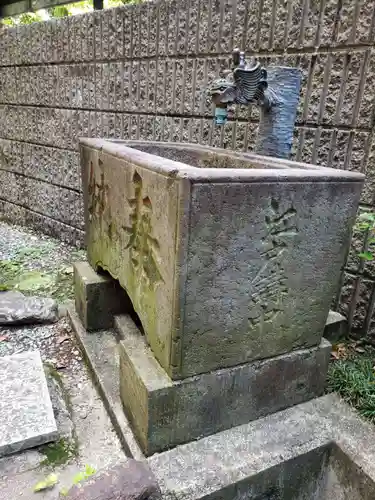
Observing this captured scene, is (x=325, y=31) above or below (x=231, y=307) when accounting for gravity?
above

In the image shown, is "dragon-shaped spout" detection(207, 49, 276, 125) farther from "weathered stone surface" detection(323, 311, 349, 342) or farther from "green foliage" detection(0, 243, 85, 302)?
"green foliage" detection(0, 243, 85, 302)

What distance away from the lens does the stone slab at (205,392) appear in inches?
72.3

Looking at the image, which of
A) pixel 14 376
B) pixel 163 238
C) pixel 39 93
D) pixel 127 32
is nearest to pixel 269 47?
pixel 127 32

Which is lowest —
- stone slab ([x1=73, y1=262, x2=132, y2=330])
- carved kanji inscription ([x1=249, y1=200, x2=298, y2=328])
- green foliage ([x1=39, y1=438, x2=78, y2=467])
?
green foliage ([x1=39, y1=438, x2=78, y2=467])

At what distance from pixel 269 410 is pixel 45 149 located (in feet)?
14.8

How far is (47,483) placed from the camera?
1759 millimetres

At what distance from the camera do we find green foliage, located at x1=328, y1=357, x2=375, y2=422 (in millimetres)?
2174

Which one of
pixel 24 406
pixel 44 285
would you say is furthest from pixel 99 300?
pixel 44 285

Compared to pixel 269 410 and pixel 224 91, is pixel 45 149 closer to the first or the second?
pixel 224 91

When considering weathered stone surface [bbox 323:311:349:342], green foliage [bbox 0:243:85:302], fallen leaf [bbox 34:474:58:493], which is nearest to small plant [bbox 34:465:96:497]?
fallen leaf [bbox 34:474:58:493]

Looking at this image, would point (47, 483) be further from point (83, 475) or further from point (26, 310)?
point (26, 310)

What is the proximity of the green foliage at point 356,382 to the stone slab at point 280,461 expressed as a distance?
0.24 feet

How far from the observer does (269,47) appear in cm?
294

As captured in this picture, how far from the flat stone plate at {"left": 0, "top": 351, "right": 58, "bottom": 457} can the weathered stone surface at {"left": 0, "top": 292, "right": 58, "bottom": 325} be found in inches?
25.2
